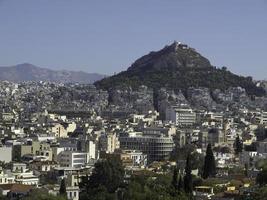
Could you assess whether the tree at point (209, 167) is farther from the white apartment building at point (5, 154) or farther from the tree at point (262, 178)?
the white apartment building at point (5, 154)

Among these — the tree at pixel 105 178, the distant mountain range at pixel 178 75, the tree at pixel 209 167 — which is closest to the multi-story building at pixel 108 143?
the tree at pixel 209 167

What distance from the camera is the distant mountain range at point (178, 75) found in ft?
282

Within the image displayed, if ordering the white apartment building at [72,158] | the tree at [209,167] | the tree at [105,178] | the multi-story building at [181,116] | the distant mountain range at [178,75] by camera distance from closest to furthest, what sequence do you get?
the tree at [105,178]
the tree at [209,167]
the white apartment building at [72,158]
the multi-story building at [181,116]
the distant mountain range at [178,75]

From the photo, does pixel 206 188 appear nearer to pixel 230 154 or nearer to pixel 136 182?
pixel 136 182

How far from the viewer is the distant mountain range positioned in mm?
85825

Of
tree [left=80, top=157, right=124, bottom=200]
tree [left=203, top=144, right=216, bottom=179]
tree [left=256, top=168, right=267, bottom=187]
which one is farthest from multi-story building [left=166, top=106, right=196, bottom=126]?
tree [left=256, top=168, right=267, bottom=187]

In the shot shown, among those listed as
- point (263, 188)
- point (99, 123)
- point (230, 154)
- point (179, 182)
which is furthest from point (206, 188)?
point (99, 123)

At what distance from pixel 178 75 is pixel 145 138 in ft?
148

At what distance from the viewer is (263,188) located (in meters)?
22.4

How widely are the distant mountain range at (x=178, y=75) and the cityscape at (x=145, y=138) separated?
11cm

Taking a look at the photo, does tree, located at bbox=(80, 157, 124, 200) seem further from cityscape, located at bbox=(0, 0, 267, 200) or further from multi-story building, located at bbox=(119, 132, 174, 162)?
multi-story building, located at bbox=(119, 132, 174, 162)

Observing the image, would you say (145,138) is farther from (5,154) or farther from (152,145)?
(5,154)

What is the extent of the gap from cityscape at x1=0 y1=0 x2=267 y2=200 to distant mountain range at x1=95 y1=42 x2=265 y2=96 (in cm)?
11

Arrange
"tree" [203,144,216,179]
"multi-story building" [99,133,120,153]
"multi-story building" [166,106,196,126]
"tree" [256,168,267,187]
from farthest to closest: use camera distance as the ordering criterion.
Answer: "multi-story building" [166,106,196,126] < "multi-story building" [99,133,120,153] < "tree" [203,144,216,179] < "tree" [256,168,267,187]
